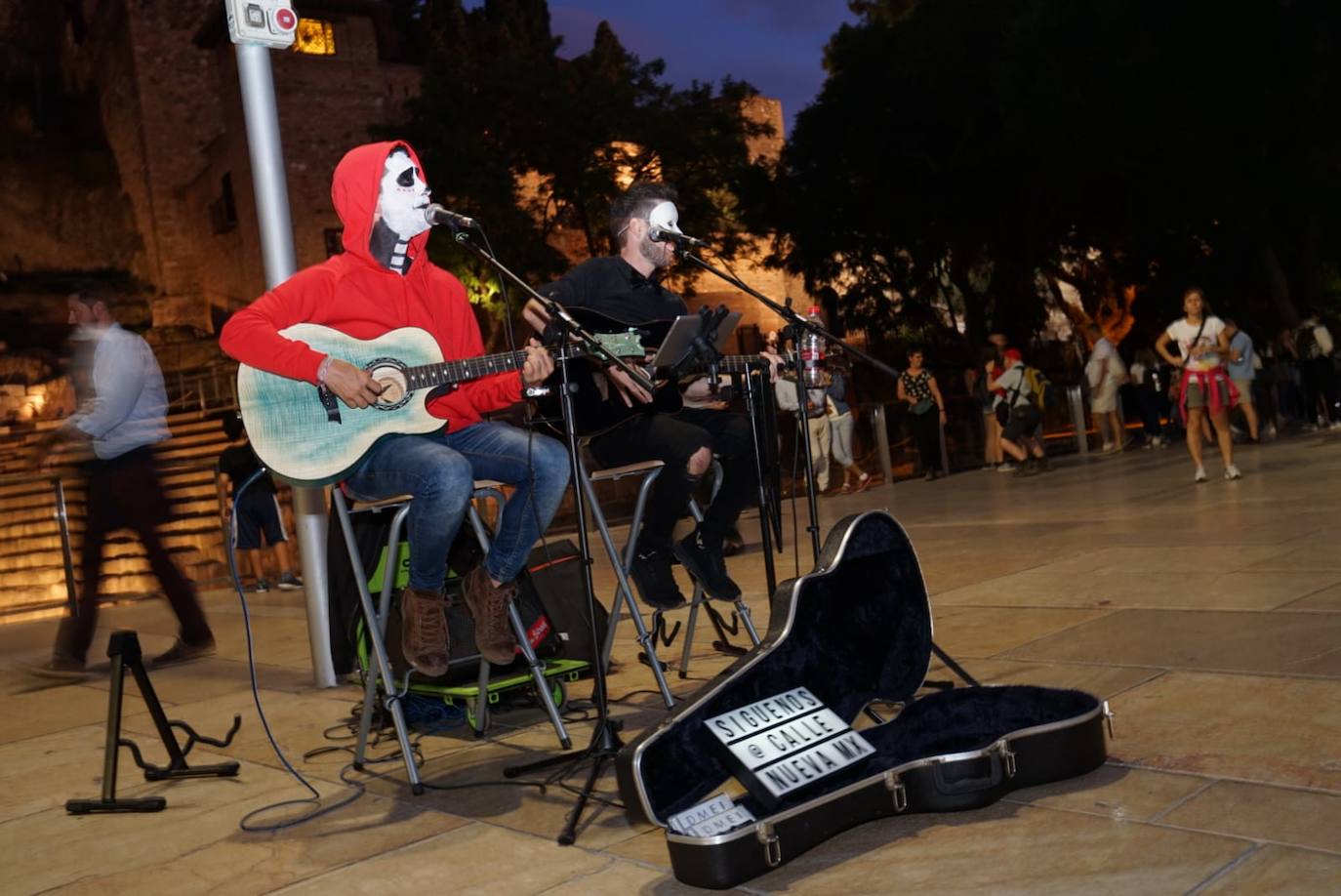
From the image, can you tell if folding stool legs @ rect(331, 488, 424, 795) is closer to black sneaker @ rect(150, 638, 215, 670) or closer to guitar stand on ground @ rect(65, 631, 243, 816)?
guitar stand on ground @ rect(65, 631, 243, 816)

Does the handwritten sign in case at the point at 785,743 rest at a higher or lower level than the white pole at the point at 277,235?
lower

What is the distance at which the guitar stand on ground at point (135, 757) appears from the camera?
3.80m

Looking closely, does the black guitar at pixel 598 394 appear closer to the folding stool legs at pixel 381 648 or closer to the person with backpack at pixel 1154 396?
the folding stool legs at pixel 381 648

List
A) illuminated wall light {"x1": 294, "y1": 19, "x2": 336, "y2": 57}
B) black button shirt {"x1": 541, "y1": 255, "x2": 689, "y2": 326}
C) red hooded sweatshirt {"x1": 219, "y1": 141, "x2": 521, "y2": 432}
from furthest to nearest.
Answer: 1. illuminated wall light {"x1": 294, "y1": 19, "x2": 336, "y2": 57}
2. black button shirt {"x1": 541, "y1": 255, "x2": 689, "y2": 326}
3. red hooded sweatshirt {"x1": 219, "y1": 141, "x2": 521, "y2": 432}

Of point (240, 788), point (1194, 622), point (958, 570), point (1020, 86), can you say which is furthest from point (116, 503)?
point (1020, 86)

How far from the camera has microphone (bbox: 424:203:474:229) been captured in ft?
11.2

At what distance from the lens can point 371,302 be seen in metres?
3.98

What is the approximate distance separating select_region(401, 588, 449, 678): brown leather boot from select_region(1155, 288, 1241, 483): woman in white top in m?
7.54

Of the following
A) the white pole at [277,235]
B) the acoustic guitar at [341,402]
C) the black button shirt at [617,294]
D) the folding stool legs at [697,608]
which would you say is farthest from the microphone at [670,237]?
the white pole at [277,235]

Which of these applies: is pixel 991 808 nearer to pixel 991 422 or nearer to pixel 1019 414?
pixel 1019 414

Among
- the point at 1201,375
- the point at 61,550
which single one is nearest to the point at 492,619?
the point at 1201,375

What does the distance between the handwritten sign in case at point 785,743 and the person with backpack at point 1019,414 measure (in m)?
10.9

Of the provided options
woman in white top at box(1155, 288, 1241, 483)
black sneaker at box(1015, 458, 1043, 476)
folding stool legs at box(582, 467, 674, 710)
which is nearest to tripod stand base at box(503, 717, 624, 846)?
folding stool legs at box(582, 467, 674, 710)

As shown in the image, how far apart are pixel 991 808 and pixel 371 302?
2.35m
